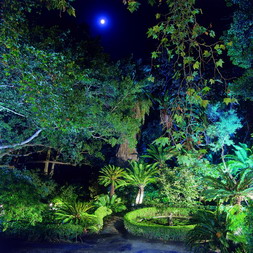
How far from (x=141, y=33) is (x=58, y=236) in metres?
11.2

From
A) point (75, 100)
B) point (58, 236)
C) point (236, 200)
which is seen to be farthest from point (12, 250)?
point (236, 200)

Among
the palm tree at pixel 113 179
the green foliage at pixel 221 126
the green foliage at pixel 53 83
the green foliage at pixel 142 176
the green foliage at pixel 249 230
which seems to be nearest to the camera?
the green foliage at pixel 249 230

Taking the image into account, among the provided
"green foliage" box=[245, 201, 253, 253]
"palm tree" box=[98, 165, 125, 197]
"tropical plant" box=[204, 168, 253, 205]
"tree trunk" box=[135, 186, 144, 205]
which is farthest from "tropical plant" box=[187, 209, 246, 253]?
"palm tree" box=[98, 165, 125, 197]

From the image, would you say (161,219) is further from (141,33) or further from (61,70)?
(141,33)

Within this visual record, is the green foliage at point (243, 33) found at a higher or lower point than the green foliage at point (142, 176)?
higher

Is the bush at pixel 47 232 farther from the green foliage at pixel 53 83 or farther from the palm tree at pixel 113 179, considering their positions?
the palm tree at pixel 113 179

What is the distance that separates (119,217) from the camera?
422 inches

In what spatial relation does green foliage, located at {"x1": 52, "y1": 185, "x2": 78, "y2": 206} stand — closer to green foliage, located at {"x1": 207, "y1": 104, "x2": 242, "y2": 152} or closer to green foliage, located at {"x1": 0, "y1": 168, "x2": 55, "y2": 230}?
green foliage, located at {"x1": 0, "y1": 168, "x2": 55, "y2": 230}

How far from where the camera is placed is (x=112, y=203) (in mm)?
11375

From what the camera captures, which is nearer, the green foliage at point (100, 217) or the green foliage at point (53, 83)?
the green foliage at point (53, 83)

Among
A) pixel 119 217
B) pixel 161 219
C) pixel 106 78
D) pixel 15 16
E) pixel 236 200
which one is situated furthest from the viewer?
pixel 119 217

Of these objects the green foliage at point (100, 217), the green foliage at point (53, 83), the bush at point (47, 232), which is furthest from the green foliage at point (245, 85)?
the bush at point (47, 232)

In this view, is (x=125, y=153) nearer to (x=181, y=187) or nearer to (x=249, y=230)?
(x=181, y=187)

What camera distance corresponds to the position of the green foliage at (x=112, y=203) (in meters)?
11.0
